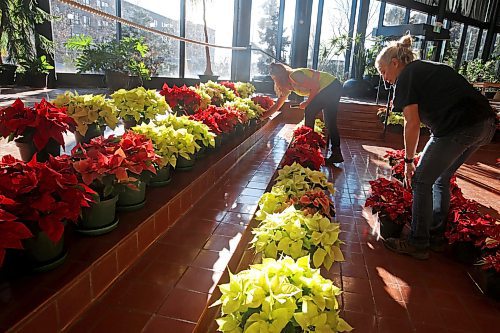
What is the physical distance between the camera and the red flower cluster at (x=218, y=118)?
264cm

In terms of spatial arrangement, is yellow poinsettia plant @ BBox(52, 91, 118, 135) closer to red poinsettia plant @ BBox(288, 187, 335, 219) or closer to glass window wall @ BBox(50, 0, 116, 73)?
red poinsettia plant @ BBox(288, 187, 335, 219)

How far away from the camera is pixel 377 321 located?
1536mm

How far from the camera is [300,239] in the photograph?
1.26 metres

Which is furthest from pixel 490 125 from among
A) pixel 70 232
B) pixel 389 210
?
pixel 70 232

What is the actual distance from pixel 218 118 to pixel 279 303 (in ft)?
6.84

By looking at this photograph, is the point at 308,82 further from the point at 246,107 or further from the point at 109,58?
the point at 109,58

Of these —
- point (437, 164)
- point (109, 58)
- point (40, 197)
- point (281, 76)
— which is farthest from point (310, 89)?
point (40, 197)

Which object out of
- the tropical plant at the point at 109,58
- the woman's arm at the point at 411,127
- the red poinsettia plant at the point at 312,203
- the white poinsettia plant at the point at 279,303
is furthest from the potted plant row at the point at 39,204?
the tropical plant at the point at 109,58

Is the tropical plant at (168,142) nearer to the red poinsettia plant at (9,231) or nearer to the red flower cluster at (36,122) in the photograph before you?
the red flower cluster at (36,122)

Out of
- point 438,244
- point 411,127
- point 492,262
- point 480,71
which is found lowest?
point 438,244

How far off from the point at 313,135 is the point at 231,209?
1572 mm

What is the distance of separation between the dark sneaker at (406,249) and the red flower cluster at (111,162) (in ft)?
5.22

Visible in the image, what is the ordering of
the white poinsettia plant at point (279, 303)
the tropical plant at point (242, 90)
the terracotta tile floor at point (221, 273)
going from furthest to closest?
the tropical plant at point (242, 90) → the terracotta tile floor at point (221, 273) → the white poinsettia plant at point (279, 303)

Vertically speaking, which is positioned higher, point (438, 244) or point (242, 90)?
point (242, 90)
